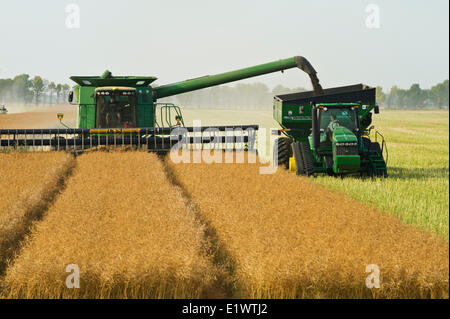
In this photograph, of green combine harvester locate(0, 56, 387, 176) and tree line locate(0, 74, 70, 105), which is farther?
tree line locate(0, 74, 70, 105)

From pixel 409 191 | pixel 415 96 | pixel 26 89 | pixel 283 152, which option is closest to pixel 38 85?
pixel 26 89

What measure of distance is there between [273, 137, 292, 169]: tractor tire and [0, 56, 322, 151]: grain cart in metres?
2.04

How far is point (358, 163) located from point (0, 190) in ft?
22.1

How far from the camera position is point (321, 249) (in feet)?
17.1

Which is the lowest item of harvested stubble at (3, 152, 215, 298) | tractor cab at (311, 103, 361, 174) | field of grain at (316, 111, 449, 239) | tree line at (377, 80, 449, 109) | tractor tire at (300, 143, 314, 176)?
harvested stubble at (3, 152, 215, 298)

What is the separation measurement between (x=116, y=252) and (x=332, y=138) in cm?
649

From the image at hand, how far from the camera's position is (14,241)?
6684mm

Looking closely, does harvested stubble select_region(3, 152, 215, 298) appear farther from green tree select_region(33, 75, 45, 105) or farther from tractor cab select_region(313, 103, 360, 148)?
green tree select_region(33, 75, 45, 105)

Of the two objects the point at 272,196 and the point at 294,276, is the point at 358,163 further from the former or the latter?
the point at 294,276

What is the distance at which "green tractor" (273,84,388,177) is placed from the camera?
401 inches

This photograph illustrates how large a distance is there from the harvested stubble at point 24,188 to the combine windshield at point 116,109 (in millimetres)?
1799

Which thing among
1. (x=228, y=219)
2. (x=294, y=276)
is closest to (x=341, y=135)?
(x=228, y=219)

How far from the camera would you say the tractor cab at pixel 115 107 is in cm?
1504

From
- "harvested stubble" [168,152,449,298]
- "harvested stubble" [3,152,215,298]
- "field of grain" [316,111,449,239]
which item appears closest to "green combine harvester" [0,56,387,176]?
"field of grain" [316,111,449,239]
